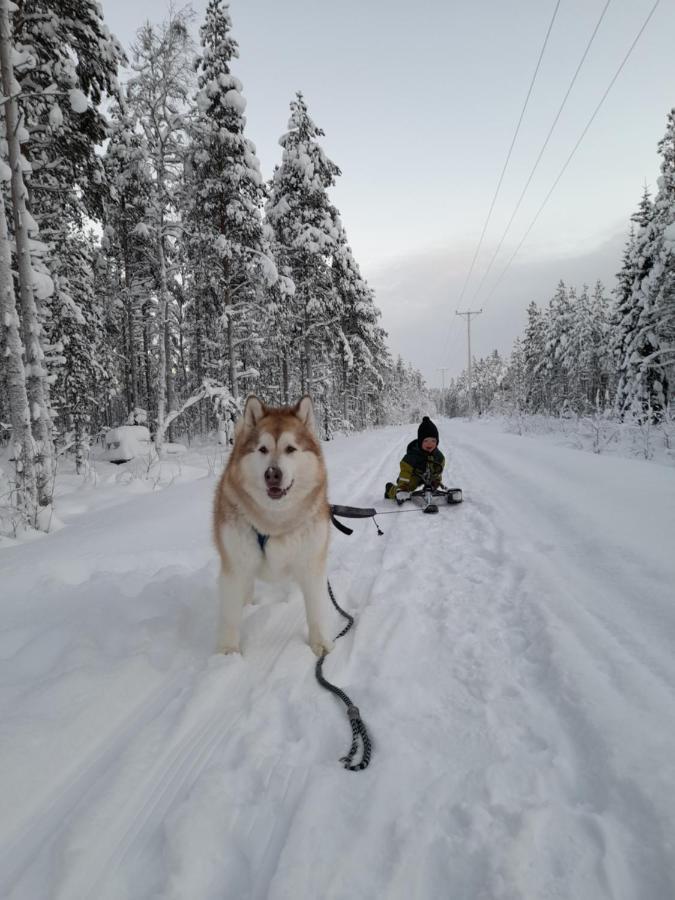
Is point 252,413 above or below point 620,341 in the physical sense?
below

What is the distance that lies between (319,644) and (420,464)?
16.1 feet

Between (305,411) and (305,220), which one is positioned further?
(305,220)

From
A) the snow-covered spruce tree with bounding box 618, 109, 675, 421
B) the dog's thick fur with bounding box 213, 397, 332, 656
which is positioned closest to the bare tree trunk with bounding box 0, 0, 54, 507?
the dog's thick fur with bounding box 213, 397, 332, 656

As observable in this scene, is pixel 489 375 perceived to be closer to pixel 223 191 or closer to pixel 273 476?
pixel 223 191

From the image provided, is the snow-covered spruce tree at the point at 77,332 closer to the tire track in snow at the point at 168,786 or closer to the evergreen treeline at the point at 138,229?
the evergreen treeline at the point at 138,229

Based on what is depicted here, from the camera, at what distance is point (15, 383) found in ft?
Answer: 20.3

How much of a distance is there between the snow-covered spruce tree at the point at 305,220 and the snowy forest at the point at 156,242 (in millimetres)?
73

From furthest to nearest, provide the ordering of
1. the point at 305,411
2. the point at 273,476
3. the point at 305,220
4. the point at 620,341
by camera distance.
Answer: the point at 620,341, the point at 305,220, the point at 305,411, the point at 273,476

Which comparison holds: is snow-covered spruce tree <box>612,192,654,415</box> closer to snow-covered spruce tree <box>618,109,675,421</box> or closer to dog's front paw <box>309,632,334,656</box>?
snow-covered spruce tree <box>618,109,675,421</box>

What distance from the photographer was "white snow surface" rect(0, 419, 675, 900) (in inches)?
51.9

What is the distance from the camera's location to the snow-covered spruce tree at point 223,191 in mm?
13180

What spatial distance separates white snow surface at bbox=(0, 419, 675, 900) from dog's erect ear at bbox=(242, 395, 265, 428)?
150 cm

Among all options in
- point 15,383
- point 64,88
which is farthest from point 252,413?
point 64,88

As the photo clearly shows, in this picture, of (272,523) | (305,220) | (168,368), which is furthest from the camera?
(305,220)
